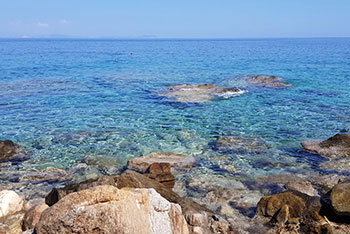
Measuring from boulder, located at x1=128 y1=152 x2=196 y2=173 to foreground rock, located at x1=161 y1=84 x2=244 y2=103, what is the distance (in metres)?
11.6

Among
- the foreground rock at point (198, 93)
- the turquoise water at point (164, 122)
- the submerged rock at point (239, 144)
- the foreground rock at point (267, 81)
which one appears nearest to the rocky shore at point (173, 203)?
the submerged rock at point (239, 144)

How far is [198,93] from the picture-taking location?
27.8m

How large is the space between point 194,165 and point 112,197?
7.98 meters

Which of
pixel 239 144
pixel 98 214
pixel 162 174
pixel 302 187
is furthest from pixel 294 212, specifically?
pixel 239 144

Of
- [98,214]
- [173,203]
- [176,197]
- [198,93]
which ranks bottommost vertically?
[198,93]

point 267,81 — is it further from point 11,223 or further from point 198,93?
point 11,223

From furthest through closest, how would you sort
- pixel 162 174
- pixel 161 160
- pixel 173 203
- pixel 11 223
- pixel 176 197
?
pixel 161 160, pixel 162 174, pixel 176 197, pixel 11 223, pixel 173 203

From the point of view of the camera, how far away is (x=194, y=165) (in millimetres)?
13477

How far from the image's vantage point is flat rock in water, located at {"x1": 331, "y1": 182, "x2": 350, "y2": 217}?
8227 millimetres

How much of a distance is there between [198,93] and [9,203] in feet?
67.4

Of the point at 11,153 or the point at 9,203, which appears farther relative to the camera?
the point at 11,153

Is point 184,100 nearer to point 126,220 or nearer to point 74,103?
point 74,103

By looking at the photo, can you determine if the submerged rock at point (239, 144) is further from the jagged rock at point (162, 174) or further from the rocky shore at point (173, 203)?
the jagged rock at point (162, 174)

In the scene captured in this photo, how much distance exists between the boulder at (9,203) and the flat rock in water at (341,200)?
27.1 feet
